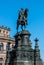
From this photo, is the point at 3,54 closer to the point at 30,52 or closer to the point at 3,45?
the point at 3,45

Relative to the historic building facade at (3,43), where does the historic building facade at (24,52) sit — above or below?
below

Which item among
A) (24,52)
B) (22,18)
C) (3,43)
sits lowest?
(24,52)

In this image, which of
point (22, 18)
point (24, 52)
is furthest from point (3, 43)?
point (24, 52)

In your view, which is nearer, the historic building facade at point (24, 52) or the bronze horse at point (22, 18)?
the historic building facade at point (24, 52)

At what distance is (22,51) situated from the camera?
28922 mm

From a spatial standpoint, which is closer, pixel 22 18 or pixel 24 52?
pixel 24 52

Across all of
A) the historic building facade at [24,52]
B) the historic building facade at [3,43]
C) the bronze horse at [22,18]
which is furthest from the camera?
the historic building facade at [3,43]

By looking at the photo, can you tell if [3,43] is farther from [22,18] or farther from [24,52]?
[24,52]

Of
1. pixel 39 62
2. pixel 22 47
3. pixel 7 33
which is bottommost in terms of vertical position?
pixel 39 62

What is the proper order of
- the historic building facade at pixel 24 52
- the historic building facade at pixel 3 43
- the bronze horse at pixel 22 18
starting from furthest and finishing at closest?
the historic building facade at pixel 3 43
the bronze horse at pixel 22 18
the historic building facade at pixel 24 52

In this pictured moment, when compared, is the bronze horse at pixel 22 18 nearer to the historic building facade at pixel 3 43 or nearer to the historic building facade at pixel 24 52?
the historic building facade at pixel 24 52

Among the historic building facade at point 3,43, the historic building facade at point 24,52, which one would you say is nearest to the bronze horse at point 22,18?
the historic building facade at point 24,52

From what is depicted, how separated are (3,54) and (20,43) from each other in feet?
157

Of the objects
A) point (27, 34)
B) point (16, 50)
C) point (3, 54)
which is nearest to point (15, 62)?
point (16, 50)
